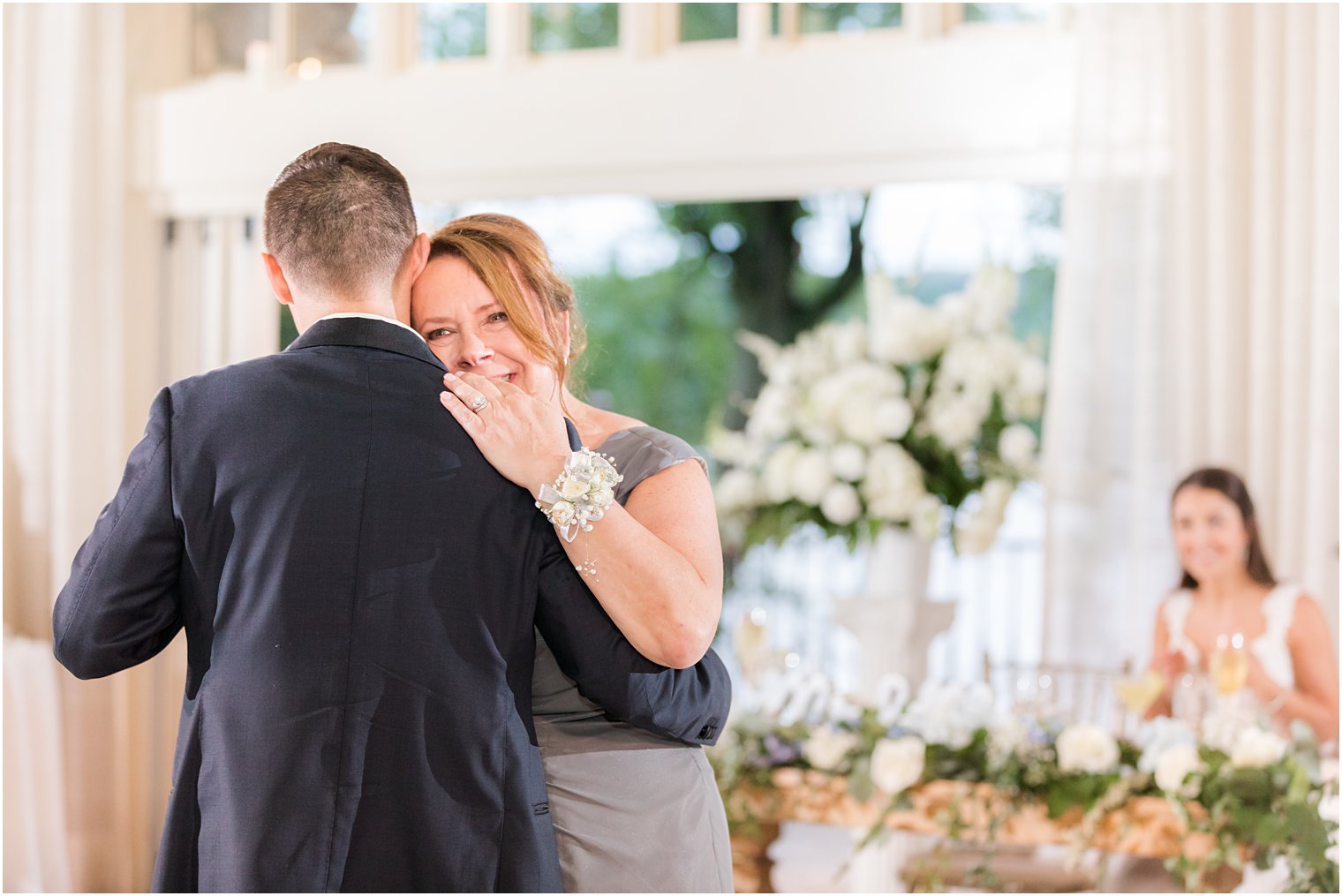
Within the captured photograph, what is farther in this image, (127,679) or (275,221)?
(127,679)

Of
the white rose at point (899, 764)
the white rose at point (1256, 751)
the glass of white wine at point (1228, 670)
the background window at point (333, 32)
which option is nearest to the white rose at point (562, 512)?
the white rose at point (899, 764)

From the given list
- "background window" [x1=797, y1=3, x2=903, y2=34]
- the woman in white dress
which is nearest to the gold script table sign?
the woman in white dress

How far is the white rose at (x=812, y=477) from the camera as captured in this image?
3.88 m

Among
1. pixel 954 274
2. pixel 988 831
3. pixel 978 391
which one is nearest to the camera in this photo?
pixel 988 831

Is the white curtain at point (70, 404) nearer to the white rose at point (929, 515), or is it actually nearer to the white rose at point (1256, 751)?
the white rose at point (929, 515)

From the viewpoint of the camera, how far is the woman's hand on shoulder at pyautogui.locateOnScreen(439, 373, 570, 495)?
1.59m

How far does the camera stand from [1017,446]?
150 inches

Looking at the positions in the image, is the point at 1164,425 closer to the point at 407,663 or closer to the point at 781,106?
the point at 781,106

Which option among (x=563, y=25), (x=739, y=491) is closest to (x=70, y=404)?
(x=563, y=25)

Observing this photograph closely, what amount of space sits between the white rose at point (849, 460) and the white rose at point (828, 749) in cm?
87

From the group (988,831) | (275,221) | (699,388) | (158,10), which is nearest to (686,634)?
(275,221)

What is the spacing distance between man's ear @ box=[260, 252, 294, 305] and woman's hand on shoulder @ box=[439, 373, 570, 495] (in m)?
0.25

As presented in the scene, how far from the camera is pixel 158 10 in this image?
505 cm

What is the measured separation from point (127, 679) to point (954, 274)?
622 centimetres
